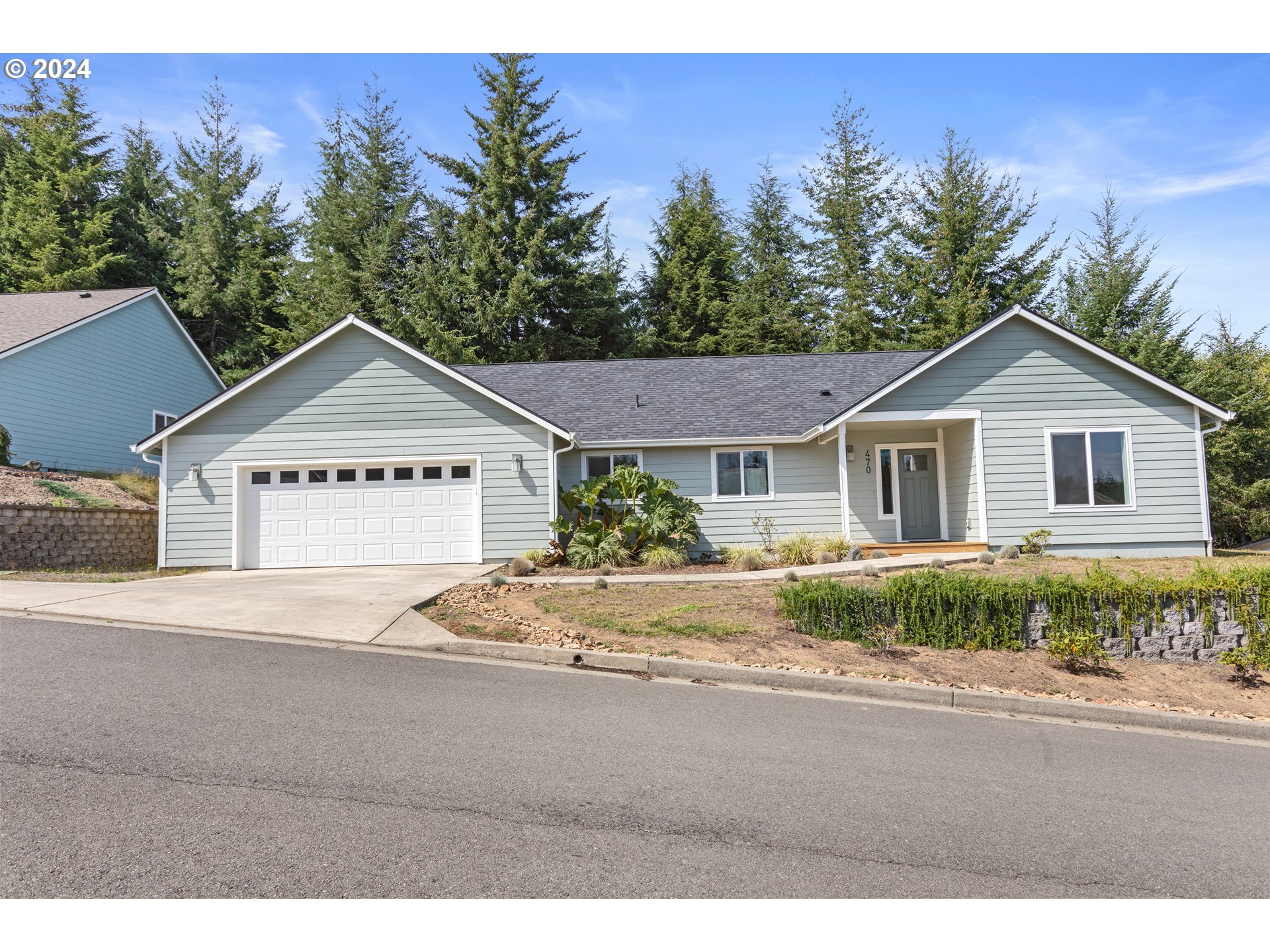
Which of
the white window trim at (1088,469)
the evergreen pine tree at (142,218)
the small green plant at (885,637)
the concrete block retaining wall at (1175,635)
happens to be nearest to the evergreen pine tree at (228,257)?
the evergreen pine tree at (142,218)

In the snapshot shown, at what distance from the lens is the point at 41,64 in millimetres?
10133

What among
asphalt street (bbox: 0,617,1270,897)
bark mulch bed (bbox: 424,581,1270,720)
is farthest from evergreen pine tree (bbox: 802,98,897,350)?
asphalt street (bbox: 0,617,1270,897)

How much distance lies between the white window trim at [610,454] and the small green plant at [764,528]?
2.77 metres

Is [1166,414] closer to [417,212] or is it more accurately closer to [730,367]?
[730,367]

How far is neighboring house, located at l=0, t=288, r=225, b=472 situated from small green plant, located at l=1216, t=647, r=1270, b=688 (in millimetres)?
25375

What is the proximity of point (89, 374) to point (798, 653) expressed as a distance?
23.7m

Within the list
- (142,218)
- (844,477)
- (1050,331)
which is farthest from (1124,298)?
(142,218)

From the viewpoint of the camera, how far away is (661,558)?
15.3 metres

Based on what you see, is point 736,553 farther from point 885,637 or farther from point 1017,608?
point 1017,608

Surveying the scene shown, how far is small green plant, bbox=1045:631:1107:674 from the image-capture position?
841 centimetres

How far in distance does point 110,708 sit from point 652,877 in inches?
182

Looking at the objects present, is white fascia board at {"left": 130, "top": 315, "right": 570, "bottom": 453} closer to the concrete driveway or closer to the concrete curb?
the concrete driveway

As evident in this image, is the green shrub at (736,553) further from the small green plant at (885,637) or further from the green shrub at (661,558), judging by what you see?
the small green plant at (885,637)

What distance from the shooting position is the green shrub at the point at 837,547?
15.6m
